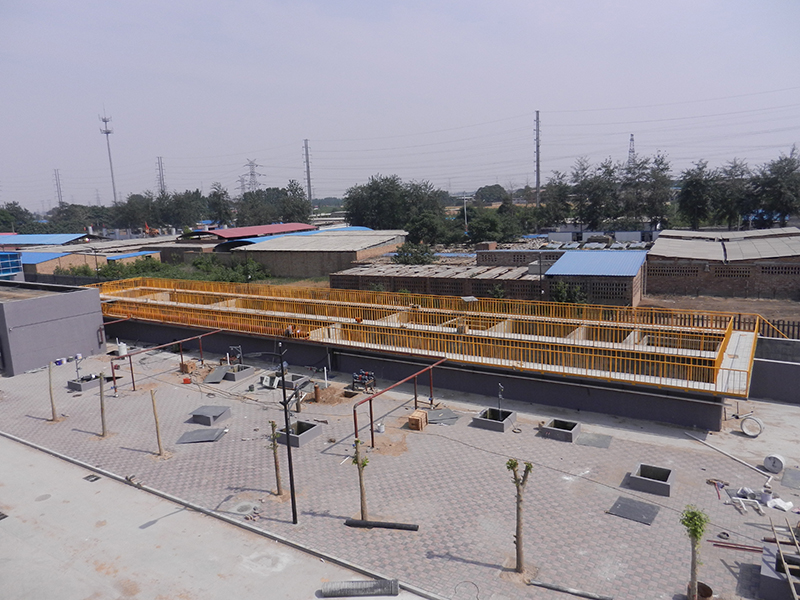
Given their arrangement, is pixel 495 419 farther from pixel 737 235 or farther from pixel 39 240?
pixel 39 240

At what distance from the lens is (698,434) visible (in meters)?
11.1

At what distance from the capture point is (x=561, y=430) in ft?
36.7

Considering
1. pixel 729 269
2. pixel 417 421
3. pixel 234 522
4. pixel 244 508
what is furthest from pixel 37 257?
pixel 729 269

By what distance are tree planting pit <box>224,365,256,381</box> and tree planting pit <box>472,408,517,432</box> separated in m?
7.43

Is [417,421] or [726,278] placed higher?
[726,278]

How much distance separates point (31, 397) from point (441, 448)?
1191 cm

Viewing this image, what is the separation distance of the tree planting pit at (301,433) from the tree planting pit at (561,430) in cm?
482

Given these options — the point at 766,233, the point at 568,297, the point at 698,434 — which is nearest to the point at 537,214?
the point at 766,233

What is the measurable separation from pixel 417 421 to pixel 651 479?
4.73m

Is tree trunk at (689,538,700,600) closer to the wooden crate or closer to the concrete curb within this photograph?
the concrete curb

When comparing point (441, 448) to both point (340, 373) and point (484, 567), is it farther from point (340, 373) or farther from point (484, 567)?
point (340, 373)

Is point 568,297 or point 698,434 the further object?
point 568,297

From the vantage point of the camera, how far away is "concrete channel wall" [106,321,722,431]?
11477 millimetres

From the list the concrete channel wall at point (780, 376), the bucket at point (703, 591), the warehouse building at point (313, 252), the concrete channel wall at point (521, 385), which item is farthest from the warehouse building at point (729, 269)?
the bucket at point (703, 591)
